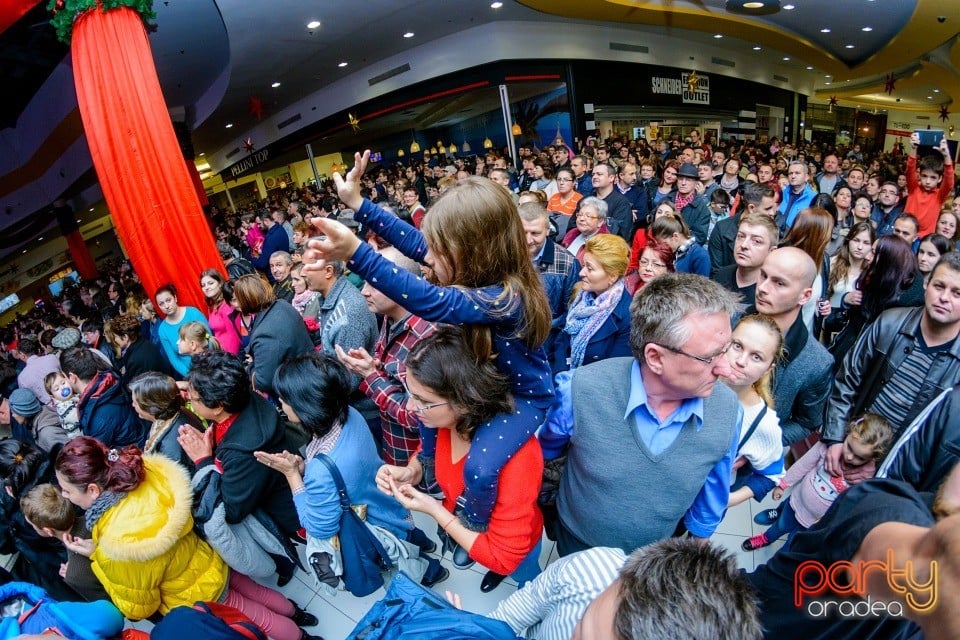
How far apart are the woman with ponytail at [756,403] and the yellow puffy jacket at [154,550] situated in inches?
79.3

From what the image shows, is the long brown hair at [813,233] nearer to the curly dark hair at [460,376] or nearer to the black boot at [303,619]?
the curly dark hair at [460,376]

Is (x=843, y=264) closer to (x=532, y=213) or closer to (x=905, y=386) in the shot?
(x=905, y=386)

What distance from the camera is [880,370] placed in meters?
1.91

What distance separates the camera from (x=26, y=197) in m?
13.0

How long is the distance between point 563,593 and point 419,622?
1.08 ft

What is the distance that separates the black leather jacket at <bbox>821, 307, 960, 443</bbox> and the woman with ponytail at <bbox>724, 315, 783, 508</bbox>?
494mm

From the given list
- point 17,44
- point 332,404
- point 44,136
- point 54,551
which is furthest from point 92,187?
point 332,404

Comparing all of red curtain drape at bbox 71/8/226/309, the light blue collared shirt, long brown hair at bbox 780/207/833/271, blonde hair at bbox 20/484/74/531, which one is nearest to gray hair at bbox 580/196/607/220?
long brown hair at bbox 780/207/833/271

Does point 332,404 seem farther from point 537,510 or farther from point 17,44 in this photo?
point 17,44

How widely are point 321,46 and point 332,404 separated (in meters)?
10.2

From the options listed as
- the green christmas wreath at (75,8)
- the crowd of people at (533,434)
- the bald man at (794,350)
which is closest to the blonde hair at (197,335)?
the crowd of people at (533,434)

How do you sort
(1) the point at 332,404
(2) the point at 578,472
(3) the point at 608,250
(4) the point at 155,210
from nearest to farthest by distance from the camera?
(2) the point at 578,472, (1) the point at 332,404, (3) the point at 608,250, (4) the point at 155,210

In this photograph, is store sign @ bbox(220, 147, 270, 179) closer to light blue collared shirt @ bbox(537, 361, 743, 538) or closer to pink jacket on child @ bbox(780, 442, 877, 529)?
light blue collared shirt @ bbox(537, 361, 743, 538)

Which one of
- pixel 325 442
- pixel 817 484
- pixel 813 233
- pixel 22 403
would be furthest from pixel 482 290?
pixel 22 403
